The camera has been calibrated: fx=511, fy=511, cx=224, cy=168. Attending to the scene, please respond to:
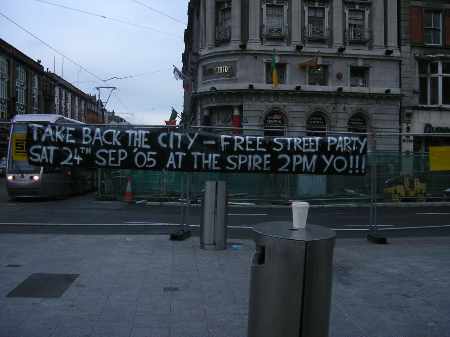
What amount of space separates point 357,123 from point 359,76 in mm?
2965

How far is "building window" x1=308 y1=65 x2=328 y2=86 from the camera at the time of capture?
100 feet

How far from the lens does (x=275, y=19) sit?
30438mm

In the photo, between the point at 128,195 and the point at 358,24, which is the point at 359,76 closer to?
the point at 358,24

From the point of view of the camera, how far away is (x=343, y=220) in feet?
49.9

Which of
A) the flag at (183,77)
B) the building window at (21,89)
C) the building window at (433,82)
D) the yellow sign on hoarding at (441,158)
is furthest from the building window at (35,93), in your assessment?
the yellow sign on hoarding at (441,158)

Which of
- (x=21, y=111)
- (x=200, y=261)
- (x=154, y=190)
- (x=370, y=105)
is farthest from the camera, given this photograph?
(x=21, y=111)

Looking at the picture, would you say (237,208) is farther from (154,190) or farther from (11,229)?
(11,229)

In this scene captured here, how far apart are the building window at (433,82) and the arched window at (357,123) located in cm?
412

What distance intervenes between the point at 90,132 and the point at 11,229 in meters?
4.11

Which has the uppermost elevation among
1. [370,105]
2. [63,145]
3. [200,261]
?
[370,105]

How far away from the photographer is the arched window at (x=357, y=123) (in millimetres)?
30948

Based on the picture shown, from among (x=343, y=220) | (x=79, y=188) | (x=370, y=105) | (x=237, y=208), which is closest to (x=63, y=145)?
(x=343, y=220)

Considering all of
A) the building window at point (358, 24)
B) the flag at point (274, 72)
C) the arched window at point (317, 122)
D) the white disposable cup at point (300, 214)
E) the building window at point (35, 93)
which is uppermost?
the building window at point (35, 93)

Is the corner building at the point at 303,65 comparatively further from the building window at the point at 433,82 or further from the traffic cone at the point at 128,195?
the traffic cone at the point at 128,195
